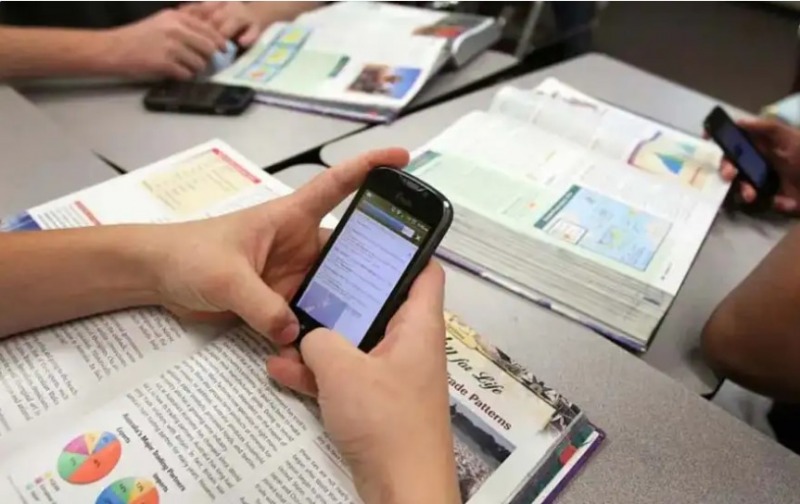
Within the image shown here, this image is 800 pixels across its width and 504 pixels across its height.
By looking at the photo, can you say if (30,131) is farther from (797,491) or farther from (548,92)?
(797,491)

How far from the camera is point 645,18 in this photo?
317cm

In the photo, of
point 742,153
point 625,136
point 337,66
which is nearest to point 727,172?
point 742,153

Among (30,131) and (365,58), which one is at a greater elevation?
(365,58)

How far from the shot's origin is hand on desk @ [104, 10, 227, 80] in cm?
111

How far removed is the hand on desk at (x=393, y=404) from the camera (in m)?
0.52

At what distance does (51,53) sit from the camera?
1082mm

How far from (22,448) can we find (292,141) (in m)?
0.56

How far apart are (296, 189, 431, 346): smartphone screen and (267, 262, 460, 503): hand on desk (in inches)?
1.4

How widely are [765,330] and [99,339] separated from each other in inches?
23.5

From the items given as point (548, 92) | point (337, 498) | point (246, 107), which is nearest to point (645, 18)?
point (548, 92)

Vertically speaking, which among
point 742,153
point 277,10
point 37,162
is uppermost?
point 742,153

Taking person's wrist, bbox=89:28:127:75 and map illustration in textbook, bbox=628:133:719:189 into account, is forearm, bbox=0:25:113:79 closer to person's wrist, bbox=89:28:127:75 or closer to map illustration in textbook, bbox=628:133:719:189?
person's wrist, bbox=89:28:127:75

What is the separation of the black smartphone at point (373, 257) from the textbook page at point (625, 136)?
0.46 metres

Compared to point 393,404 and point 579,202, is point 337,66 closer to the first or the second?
point 579,202
